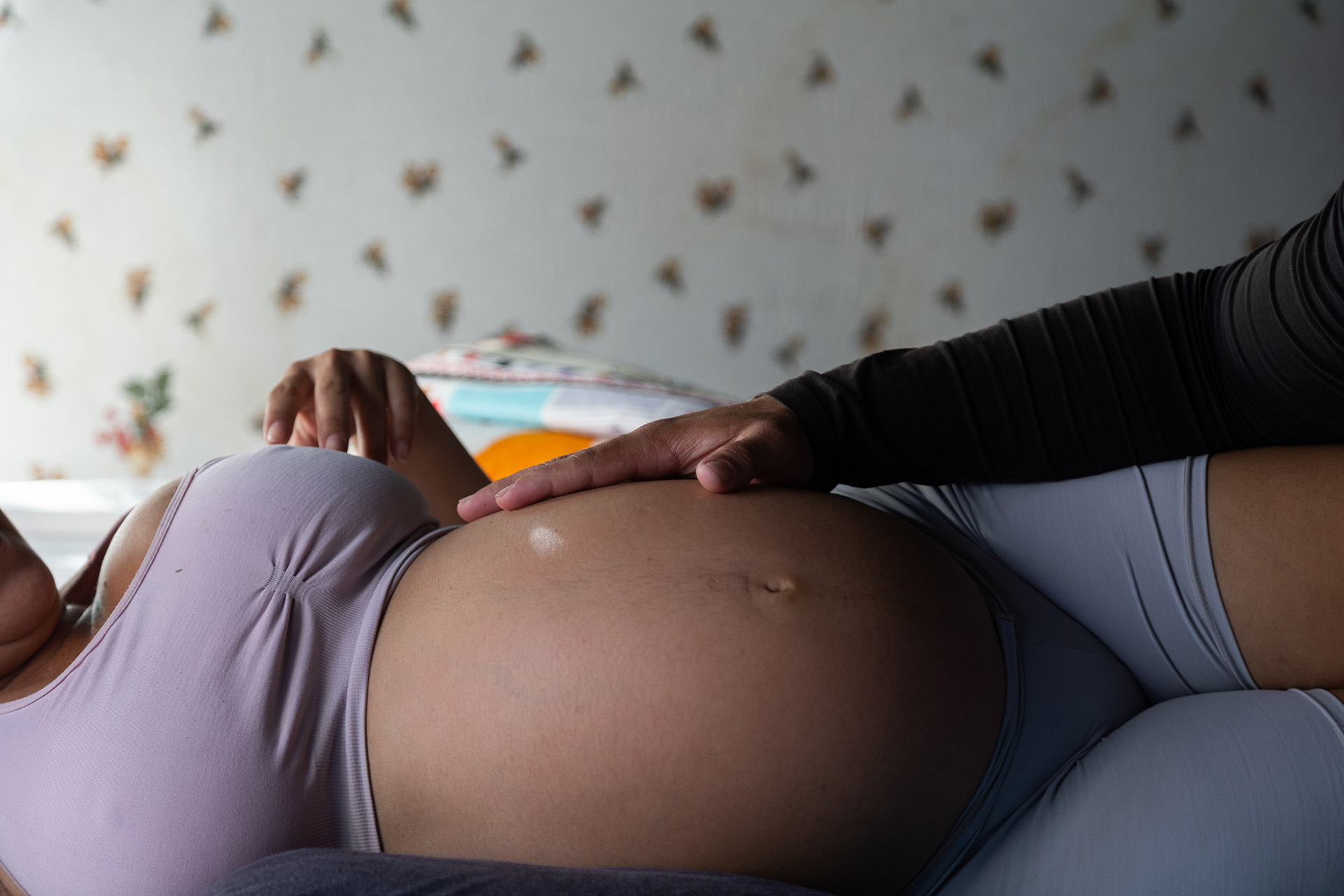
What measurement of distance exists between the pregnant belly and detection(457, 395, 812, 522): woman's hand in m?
0.07

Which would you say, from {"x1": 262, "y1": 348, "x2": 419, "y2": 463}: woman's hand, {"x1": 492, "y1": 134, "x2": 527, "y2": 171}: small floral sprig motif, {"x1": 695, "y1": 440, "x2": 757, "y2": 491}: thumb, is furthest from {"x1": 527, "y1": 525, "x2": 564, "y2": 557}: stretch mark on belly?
{"x1": 492, "y1": 134, "x2": 527, "y2": 171}: small floral sprig motif

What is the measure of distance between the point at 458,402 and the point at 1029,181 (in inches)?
73.8

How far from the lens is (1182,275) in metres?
0.72

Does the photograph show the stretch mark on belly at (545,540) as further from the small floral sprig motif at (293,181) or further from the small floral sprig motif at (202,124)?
the small floral sprig motif at (202,124)

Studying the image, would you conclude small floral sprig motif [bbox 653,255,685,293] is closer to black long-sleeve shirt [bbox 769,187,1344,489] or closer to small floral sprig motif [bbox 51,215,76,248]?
small floral sprig motif [bbox 51,215,76,248]

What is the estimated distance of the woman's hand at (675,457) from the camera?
679mm

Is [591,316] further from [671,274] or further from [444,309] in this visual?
[444,309]

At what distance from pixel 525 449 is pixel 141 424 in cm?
156

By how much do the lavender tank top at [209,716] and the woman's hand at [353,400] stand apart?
226 millimetres

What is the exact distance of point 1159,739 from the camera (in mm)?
597

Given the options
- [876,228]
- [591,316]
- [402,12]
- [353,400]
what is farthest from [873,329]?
[353,400]

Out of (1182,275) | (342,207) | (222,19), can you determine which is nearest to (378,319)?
(342,207)

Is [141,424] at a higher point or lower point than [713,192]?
lower

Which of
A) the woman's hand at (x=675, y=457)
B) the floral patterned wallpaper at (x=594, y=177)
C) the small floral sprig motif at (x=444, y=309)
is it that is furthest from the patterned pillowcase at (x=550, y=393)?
the floral patterned wallpaper at (x=594, y=177)
